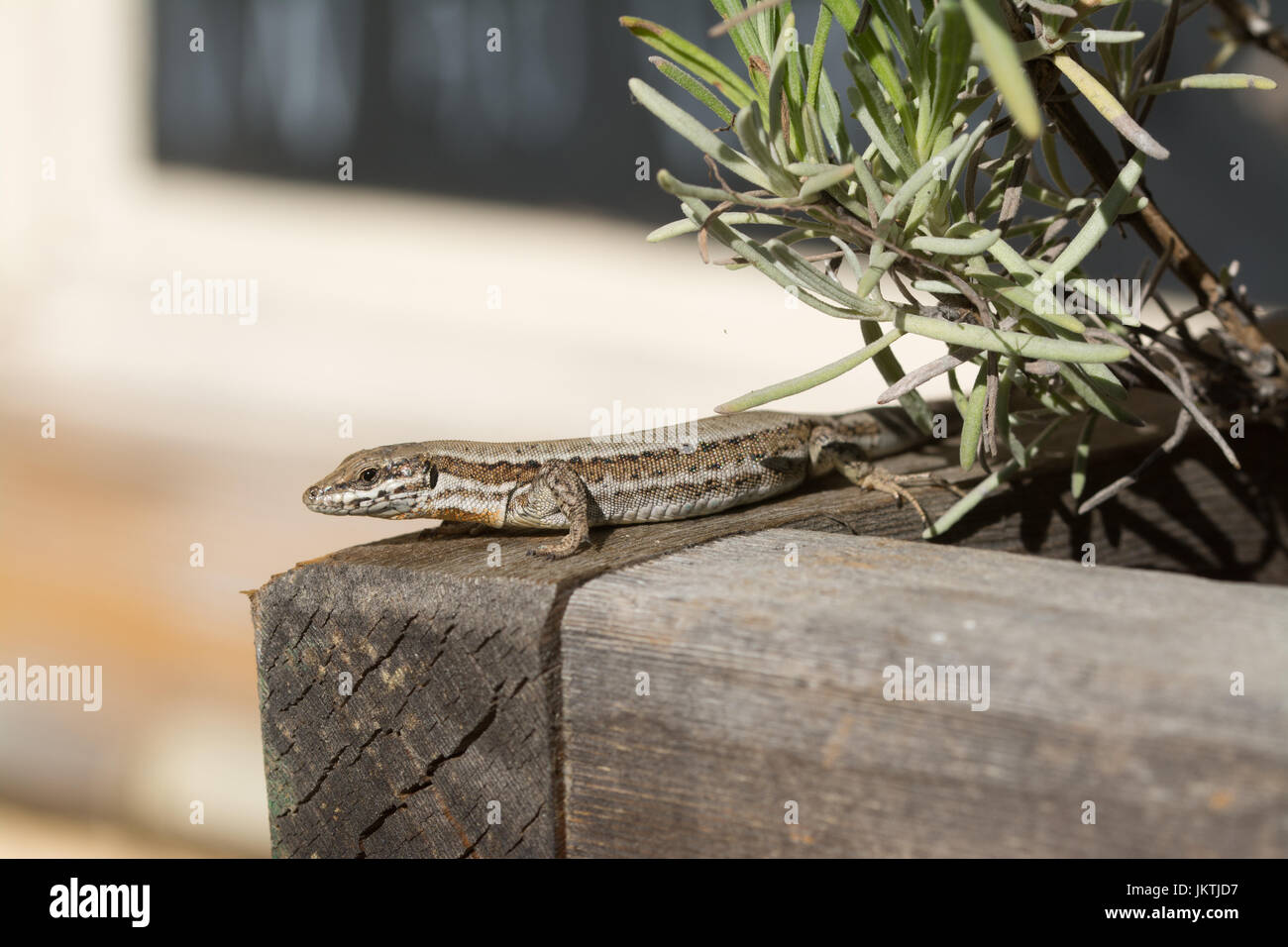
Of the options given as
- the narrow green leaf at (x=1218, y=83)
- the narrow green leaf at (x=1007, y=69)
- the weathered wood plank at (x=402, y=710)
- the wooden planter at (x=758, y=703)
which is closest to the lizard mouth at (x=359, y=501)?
the wooden planter at (x=758, y=703)

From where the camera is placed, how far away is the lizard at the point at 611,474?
220cm

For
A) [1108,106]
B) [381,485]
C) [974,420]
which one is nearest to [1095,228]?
[1108,106]

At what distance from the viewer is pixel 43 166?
823 cm

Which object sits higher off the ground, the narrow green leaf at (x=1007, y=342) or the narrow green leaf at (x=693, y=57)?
the narrow green leaf at (x=693, y=57)

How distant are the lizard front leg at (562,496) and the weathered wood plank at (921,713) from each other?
0.54 m

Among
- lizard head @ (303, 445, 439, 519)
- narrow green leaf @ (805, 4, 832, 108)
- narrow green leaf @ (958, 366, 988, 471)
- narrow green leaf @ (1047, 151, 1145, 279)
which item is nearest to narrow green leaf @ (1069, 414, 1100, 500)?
narrow green leaf @ (958, 366, 988, 471)

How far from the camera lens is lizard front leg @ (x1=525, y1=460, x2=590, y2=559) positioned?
1.97 meters

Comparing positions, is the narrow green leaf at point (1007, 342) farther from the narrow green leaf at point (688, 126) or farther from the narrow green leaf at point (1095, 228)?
the narrow green leaf at point (688, 126)

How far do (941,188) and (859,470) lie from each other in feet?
2.90

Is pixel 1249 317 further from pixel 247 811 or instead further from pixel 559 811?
pixel 247 811

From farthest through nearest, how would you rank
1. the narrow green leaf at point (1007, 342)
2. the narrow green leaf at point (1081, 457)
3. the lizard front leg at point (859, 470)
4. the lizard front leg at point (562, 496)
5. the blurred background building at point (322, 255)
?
the blurred background building at point (322, 255) → the lizard front leg at point (859, 470) → the lizard front leg at point (562, 496) → the narrow green leaf at point (1081, 457) → the narrow green leaf at point (1007, 342)

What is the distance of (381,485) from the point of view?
7.84 ft

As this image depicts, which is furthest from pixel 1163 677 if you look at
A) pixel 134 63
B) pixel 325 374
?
pixel 134 63

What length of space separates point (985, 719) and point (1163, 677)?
0.48 feet
